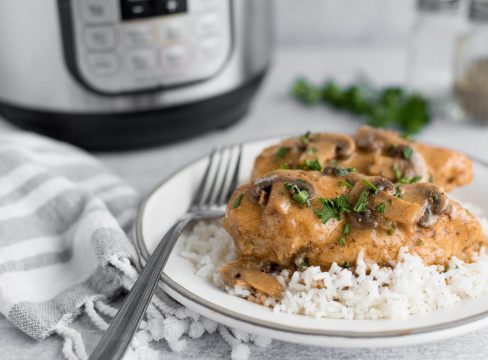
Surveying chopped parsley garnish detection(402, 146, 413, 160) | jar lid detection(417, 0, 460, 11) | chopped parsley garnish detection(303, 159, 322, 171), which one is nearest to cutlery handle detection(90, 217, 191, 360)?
chopped parsley garnish detection(303, 159, 322, 171)

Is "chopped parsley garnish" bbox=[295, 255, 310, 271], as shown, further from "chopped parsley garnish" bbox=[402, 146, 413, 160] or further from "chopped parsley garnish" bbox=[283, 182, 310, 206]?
"chopped parsley garnish" bbox=[402, 146, 413, 160]

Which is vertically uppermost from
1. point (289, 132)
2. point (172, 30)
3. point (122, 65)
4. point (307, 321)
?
point (172, 30)

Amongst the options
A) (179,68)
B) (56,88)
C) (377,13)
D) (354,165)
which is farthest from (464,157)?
(377,13)

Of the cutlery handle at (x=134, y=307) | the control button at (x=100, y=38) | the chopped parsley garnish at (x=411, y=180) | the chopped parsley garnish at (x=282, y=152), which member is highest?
the control button at (x=100, y=38)

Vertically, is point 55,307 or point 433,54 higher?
point 433,54

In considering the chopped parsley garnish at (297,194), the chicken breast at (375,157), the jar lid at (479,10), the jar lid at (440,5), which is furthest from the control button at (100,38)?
the jar lid at (479,10)

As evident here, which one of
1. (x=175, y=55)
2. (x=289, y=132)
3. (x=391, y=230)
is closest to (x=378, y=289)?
(x=391, y=230)

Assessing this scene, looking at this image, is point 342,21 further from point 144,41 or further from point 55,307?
point 55,307

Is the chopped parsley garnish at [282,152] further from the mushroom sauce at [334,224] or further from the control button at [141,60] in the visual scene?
the control button at [141,60]
